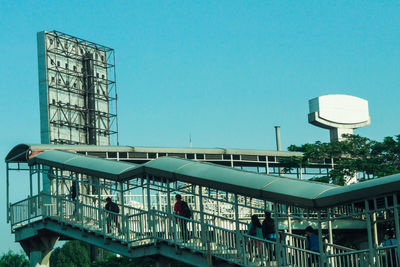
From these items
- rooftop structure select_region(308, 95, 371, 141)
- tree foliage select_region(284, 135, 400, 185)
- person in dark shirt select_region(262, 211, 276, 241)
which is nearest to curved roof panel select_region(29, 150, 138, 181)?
person in dark shirt select_region(262, 211, 276, 241)

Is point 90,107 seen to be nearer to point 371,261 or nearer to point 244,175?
point 244,175

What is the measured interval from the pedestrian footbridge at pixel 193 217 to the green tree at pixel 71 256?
186 ft

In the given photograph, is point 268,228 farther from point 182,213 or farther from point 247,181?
point 182,213

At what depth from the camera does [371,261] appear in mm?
17812

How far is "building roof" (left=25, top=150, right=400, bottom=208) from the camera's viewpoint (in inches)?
698

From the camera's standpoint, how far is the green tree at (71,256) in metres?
88.2

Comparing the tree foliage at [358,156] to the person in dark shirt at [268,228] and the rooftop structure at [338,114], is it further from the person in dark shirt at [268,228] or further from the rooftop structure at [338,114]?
the person in dark shirt at [268,228]

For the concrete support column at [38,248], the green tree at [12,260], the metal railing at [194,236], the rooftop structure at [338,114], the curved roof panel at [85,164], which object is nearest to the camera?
the metal railing at [194,236]

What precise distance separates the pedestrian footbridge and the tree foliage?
7808mm

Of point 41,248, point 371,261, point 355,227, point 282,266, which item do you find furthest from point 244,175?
point 355,227

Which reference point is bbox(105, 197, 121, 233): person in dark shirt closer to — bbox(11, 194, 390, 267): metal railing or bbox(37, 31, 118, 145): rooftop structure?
bbox(11, 194, 390, 267): metal railing

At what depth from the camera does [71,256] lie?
292 ft

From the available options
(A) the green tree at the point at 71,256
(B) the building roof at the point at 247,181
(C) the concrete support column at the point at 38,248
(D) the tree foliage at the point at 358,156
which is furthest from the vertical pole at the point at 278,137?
(A) the green tree at the point at 71,256

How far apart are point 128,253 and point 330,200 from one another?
920 centimetres
